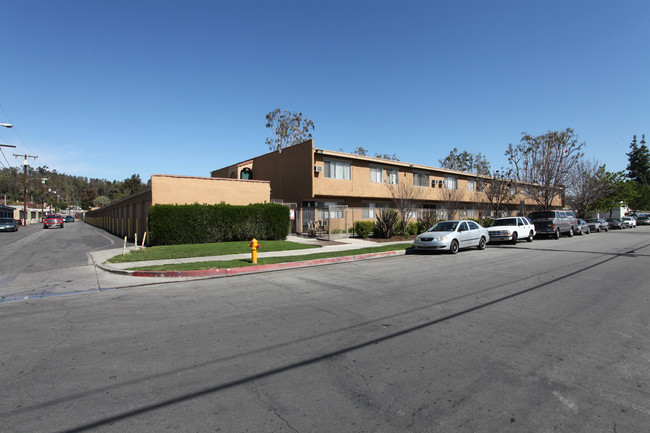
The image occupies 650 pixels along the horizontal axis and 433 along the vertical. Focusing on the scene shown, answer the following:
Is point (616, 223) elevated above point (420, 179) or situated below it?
below

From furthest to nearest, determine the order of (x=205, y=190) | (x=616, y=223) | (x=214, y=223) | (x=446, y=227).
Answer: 1. (x=616, y=223)
2. (x=205, y=190)
3. (x=214, y=223)
4. (x=446, y=227)

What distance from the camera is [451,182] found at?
37219 millimetres

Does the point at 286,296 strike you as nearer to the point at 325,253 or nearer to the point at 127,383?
the point at 127,383

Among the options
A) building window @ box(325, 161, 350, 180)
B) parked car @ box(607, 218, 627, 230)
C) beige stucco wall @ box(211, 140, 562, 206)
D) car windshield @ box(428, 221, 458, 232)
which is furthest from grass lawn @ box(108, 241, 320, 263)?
parked car @ box(607, 218, 627, 230)

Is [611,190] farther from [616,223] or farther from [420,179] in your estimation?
[420,179]

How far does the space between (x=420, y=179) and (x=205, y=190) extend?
20.9 m

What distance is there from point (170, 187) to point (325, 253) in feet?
33.9

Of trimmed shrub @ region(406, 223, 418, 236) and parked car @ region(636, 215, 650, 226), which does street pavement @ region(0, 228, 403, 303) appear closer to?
trimmed shrub @ region(406, 223, 418, 236)

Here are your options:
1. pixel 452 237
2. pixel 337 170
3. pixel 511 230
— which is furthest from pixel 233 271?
pixel 337 170

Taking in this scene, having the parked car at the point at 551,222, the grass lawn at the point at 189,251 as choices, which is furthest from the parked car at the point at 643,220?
the grass lawn at the point at 189,251

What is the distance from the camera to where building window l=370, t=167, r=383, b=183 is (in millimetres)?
29205

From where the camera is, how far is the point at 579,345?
4.74 m

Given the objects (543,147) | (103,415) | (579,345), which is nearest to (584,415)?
(579,345)

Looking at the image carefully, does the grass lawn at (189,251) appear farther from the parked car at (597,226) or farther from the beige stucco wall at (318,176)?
the parked car at (597,226)
